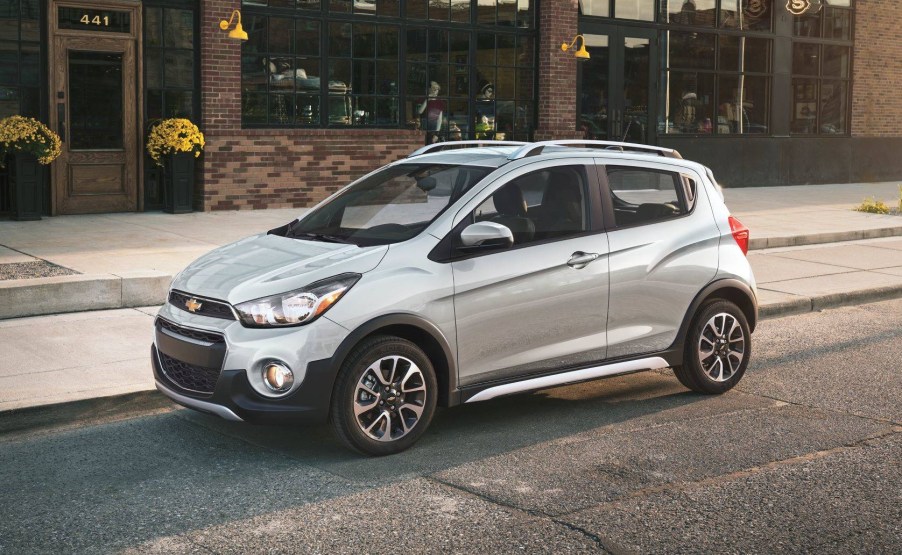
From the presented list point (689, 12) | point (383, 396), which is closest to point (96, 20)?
point (383, 396)

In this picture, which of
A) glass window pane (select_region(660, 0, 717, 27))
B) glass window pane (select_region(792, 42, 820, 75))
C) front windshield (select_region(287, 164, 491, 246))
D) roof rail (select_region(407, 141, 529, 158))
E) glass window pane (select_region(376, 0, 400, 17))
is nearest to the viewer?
front windshield (select_region(287, 164, 491, 246))

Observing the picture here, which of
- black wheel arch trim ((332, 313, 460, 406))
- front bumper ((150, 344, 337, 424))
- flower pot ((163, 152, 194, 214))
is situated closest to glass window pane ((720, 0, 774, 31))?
flower pot ((163, 152, 194, 214))

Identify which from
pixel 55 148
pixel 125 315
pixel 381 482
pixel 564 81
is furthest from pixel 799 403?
pixel 564 81

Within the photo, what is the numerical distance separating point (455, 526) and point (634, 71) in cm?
1917

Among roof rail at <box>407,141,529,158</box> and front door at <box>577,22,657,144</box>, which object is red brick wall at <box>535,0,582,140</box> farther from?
roof rail at <box>407,141,529,158</box>

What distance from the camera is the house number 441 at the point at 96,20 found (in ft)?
53.1

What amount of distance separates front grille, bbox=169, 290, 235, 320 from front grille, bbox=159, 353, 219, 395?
0.28m

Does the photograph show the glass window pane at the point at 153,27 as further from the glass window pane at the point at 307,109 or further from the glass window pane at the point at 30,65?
the glass window pane at the point at 307,109

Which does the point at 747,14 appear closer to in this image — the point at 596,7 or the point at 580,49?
the point at 596,7

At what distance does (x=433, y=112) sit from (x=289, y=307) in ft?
46.7

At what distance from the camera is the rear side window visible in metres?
7.43

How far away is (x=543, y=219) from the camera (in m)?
7.14

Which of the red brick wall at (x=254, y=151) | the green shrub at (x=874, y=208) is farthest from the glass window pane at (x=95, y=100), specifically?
the green shrub at (x=874, y=208)

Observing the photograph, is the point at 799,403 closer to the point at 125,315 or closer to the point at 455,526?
the point at 455,526
